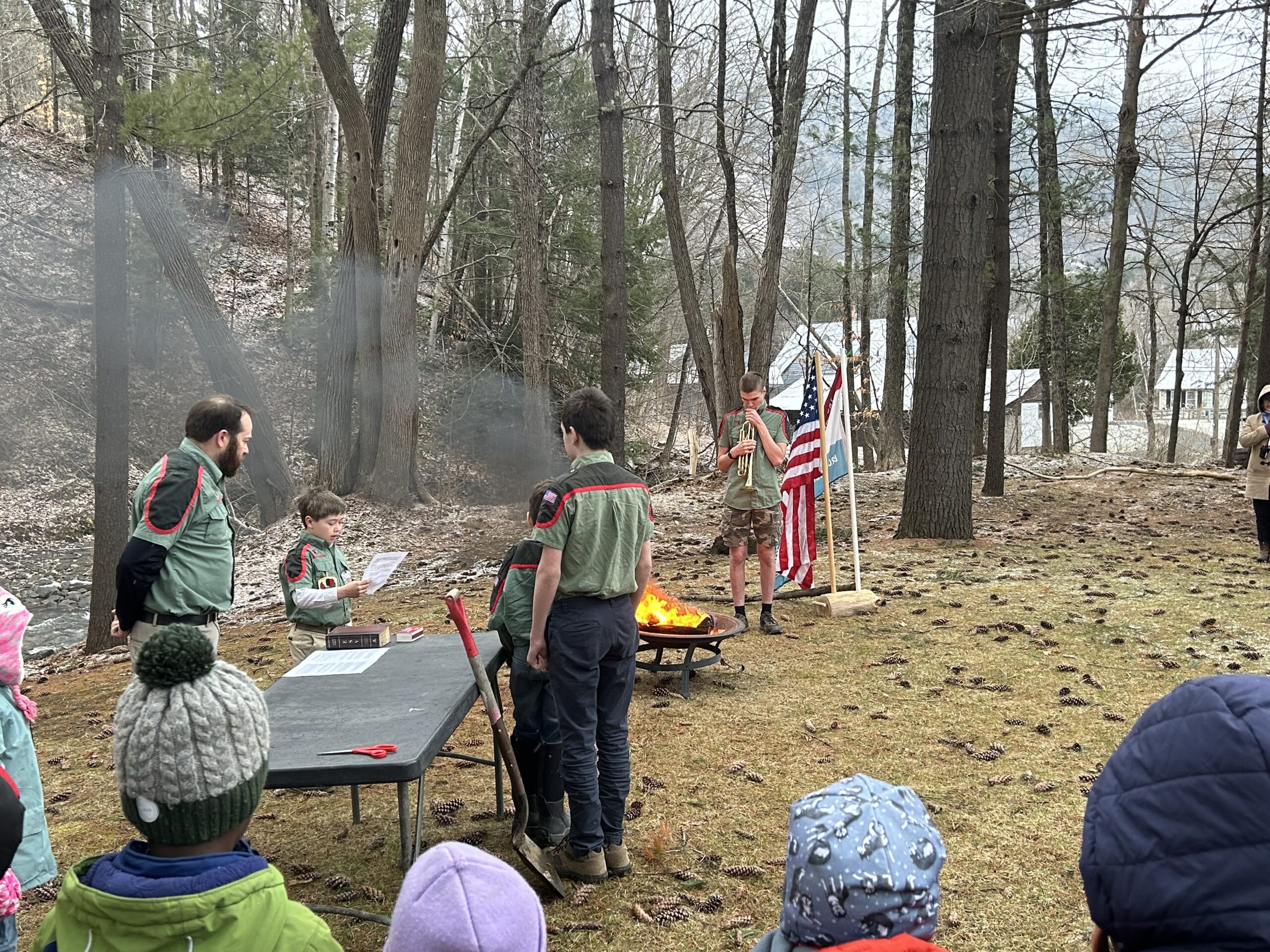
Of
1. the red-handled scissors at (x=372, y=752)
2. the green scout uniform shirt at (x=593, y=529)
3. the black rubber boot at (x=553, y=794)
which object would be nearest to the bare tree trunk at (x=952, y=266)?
the black rubber boot at (x=553, y=794)

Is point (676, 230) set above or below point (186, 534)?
above

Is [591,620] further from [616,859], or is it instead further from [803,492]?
[803,492]

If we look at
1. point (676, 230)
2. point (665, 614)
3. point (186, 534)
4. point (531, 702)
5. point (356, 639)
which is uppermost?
point (676, 230)

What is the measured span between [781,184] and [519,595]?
12533 mm

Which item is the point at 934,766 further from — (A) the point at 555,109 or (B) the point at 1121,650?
(A) the point at 555,109

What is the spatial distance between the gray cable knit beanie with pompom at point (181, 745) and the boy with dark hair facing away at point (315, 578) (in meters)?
3.49

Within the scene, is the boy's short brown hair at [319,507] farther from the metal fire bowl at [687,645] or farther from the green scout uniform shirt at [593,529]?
the metal fire bowl at [687,645]

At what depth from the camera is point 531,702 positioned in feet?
14.7

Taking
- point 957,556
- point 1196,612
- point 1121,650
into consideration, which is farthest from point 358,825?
point 957,556

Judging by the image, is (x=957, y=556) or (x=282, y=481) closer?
(x=957, y=556)

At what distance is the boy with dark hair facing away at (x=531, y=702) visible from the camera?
14.6 ft

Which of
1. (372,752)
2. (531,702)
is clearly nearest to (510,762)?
(531,702)

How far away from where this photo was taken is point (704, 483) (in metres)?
19.2

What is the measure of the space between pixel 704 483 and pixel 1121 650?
1195 cm
